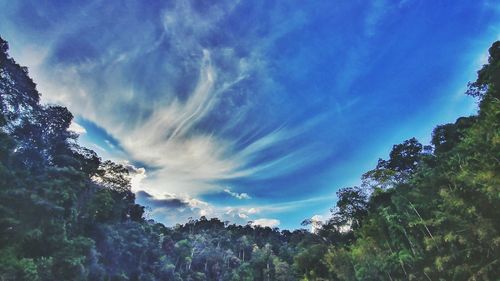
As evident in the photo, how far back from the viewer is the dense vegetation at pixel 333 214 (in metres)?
16.9

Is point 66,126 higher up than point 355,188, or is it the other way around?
point 66,126

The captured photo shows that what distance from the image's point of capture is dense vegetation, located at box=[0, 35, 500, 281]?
16.9 metres

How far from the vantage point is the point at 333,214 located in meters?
39.9

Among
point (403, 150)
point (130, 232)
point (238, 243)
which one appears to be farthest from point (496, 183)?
point (238, 243)

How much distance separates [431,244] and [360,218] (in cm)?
1598

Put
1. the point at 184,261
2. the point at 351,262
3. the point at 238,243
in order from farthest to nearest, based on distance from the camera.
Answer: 1. the point at 238,243
2. the point at 184,261
3. the point at 351,262

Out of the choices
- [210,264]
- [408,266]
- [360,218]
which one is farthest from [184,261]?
[408,266]

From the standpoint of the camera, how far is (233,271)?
70.3 m

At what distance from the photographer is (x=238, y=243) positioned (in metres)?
91.7

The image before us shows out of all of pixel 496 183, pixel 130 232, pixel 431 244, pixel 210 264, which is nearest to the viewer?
pixel 496 183

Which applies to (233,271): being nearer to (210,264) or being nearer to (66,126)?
(210,264)

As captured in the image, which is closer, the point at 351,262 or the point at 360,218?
the point at 351,262

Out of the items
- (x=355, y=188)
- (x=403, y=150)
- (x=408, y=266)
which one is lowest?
(x=408, y=266)

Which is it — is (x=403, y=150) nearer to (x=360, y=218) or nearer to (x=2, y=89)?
(x=360, y=218)
